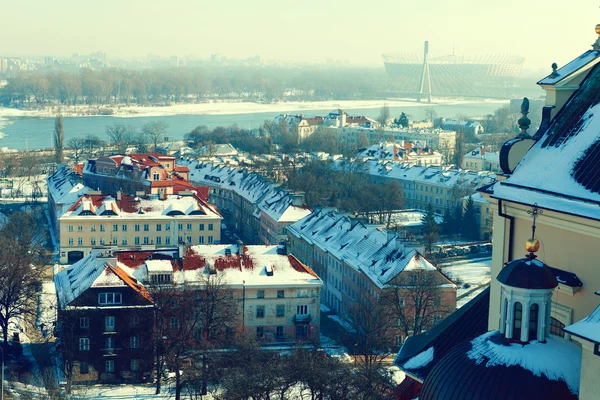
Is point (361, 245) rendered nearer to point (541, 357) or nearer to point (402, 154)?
point (541, 357)

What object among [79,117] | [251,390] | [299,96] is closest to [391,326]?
[251,390]

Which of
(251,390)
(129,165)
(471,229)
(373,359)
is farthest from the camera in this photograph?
(129,165)

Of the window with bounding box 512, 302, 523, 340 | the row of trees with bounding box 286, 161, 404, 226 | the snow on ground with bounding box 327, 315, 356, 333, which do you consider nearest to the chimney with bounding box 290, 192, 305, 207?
the row of trees with bounding box 286, 161, 404, 226

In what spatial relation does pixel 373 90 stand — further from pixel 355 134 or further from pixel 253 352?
pixel 253 352

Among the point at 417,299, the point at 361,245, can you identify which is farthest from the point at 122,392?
the point at 361,245

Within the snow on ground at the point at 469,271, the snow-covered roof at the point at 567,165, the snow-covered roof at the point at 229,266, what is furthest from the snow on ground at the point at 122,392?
the snow-covered roof at the point at 567,165

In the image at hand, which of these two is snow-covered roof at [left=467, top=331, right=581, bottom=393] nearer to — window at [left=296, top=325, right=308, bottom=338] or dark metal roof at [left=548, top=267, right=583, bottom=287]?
dark metal roof at [left=548, top=267, right=583, bottom=287]
